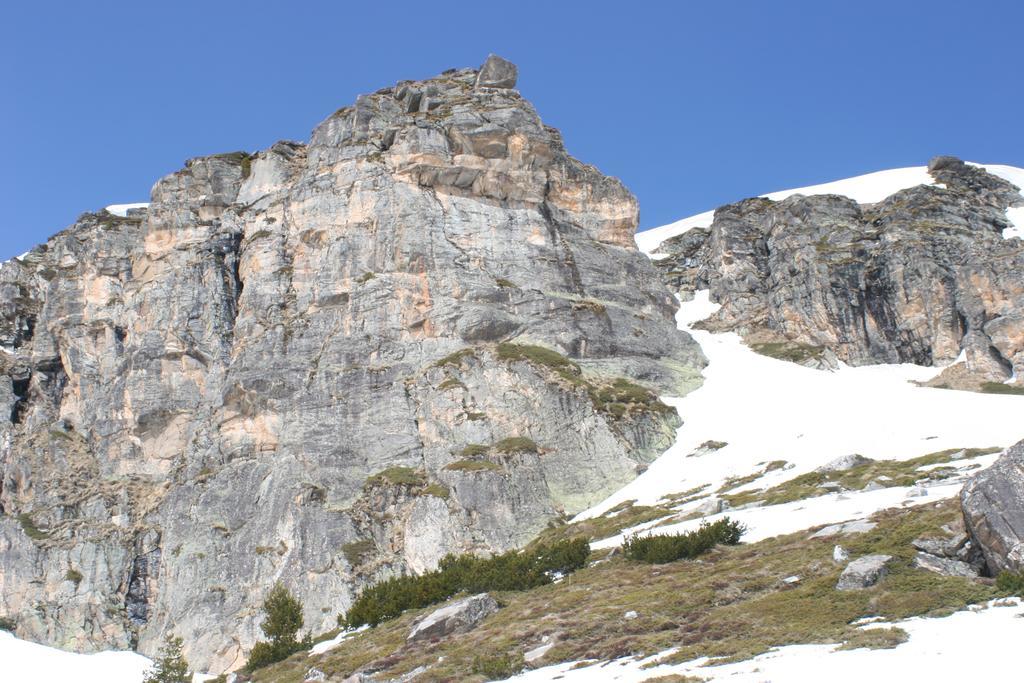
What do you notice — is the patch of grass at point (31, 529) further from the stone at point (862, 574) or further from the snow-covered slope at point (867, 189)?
the snow-covered slope at point (867, 189)

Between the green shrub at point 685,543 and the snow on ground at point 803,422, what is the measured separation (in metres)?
1.70

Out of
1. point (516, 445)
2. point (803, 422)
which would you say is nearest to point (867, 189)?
point (803, 422)

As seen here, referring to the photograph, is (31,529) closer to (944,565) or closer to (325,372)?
(325,372)

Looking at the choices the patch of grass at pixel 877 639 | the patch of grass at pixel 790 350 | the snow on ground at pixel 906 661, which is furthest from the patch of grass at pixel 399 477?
the patch of grass at pixel 790 350

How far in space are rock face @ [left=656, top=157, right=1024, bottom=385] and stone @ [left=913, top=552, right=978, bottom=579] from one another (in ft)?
188

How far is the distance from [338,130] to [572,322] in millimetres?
25413

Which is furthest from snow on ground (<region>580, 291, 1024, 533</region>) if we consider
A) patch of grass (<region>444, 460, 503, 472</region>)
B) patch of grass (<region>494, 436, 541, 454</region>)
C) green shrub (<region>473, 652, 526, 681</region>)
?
green shrub (<region>473, 652, 526, 681</region>)

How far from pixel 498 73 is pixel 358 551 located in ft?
159

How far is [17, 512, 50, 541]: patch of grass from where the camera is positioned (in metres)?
63.4

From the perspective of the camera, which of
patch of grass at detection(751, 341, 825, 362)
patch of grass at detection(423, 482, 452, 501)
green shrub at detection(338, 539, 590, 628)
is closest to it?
green shrub at detection(338, 539, 590, 628)

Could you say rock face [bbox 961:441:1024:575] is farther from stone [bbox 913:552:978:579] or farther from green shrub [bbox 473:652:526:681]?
green shrub [bbox 473:652:526:681]

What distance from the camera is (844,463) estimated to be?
154 ft

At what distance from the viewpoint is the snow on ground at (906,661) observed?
57.2 feet

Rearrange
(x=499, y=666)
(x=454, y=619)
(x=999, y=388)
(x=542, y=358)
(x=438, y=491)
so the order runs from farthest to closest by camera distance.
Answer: (x=999, y=388) < (x=542, y=358) < (x=438, y=491) < (x=454, y=619) < (x=499, y=666)
